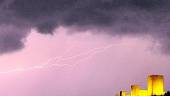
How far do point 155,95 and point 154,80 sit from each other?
2.04m

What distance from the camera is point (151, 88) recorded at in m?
192

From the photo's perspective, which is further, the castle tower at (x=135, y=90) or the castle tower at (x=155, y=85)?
the castle tower at (x=135, y=90)

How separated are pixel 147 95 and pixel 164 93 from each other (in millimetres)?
2271

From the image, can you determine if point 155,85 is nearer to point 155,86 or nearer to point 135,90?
point 155,86

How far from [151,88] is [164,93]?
1.85 metres

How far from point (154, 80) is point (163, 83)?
1504 millimetres

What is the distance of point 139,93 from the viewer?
192875mm

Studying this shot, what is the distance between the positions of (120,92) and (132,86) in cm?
542

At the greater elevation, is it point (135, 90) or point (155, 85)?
point (155, 85)

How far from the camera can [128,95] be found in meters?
196

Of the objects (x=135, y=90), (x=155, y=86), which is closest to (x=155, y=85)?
(x=155, y=86)

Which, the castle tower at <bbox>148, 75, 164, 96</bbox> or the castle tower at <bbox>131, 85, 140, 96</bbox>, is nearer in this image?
the castle tower at <bbox>148, 75, 164, 96</bbox>

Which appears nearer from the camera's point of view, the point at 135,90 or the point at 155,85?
the point at 155,85

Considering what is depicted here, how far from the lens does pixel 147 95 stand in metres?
192
